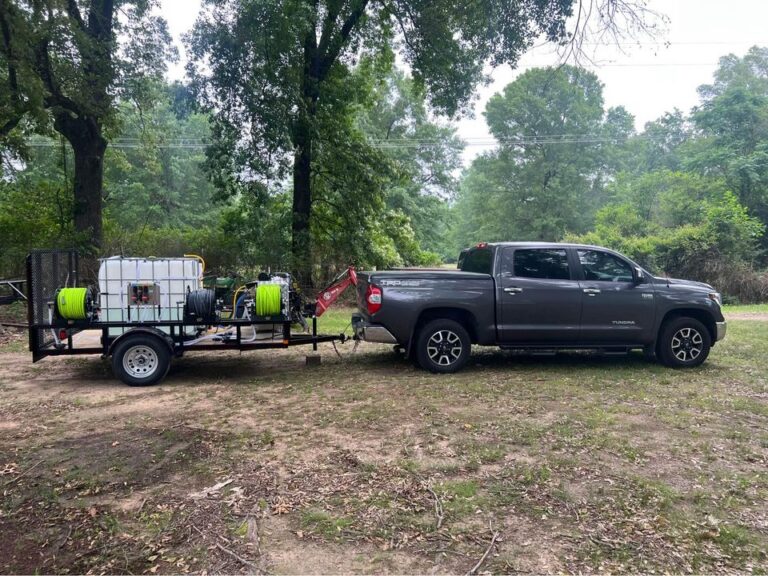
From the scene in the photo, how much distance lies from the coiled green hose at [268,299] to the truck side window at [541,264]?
337 cm

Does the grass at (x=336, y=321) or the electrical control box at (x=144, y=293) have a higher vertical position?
the electrical control box at (x=144, y=293)

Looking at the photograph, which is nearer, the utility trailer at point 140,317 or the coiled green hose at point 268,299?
the utility trailer at point 140,317

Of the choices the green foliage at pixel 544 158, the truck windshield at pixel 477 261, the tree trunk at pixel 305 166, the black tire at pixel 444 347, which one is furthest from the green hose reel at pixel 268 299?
the green foliage at pixel 544 158

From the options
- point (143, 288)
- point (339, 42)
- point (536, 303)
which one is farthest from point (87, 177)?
point (536, 303)

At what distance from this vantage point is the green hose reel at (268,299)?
6941 mm

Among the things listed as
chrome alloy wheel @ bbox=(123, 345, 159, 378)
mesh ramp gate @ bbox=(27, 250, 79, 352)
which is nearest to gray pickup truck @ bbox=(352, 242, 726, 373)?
chrome alloy wheel @ bbox=(123, 345, 159, 378)

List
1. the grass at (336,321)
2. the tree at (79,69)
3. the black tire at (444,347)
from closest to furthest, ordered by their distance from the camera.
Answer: the black tire at (444,347), the tree at (79,69), the grass at (336,321)

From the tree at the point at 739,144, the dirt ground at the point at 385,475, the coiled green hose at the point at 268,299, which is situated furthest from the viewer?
the tree at the point at 739,144

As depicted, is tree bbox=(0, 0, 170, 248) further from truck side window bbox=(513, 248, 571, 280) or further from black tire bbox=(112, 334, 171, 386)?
truck side window bbox=(513, 248, 571, 280)

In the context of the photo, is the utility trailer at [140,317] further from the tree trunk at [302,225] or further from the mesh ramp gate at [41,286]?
the tree trunk at [302,225]

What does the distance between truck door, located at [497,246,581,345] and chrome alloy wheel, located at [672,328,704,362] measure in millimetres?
1571

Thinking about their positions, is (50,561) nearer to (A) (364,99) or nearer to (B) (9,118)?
(B) (9,118)

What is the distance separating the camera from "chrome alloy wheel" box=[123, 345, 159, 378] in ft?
22.6

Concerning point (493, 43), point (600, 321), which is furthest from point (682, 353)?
point (493, 43)
